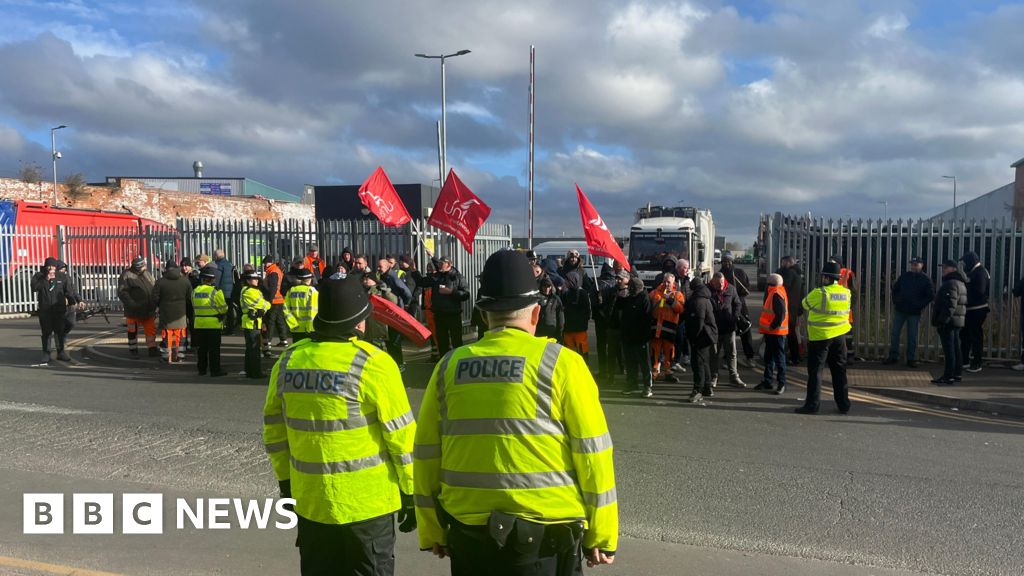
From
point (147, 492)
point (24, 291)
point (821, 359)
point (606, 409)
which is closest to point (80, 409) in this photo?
point (147, 492)

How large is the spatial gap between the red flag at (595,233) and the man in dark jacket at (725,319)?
1.98 m

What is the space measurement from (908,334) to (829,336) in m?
4.64

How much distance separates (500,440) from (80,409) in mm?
8404

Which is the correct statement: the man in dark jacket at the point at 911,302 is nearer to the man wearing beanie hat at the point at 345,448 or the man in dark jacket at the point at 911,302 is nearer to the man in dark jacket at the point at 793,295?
the man in dark jacket at the point at 793,295

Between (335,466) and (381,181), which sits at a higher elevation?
(381,181)

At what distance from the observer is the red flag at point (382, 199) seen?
1417cm

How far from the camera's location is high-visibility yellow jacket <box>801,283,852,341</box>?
8.68 meters

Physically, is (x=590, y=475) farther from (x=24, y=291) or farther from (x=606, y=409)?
(x=24, y=291)

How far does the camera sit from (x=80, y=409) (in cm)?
907

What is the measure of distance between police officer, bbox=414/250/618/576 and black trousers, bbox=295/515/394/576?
0.53 metres

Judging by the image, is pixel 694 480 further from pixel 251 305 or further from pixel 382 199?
pixel 382 199

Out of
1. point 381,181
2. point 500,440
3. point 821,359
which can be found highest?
point 381,181

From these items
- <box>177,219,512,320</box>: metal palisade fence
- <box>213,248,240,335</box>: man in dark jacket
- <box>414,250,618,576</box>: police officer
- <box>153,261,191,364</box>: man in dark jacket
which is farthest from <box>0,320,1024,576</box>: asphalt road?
<box>177,219,512,320</box>: metal palisade fence

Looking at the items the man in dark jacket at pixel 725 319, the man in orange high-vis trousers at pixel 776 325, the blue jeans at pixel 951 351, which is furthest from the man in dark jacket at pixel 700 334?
the blue jeans at pixel 951 351
